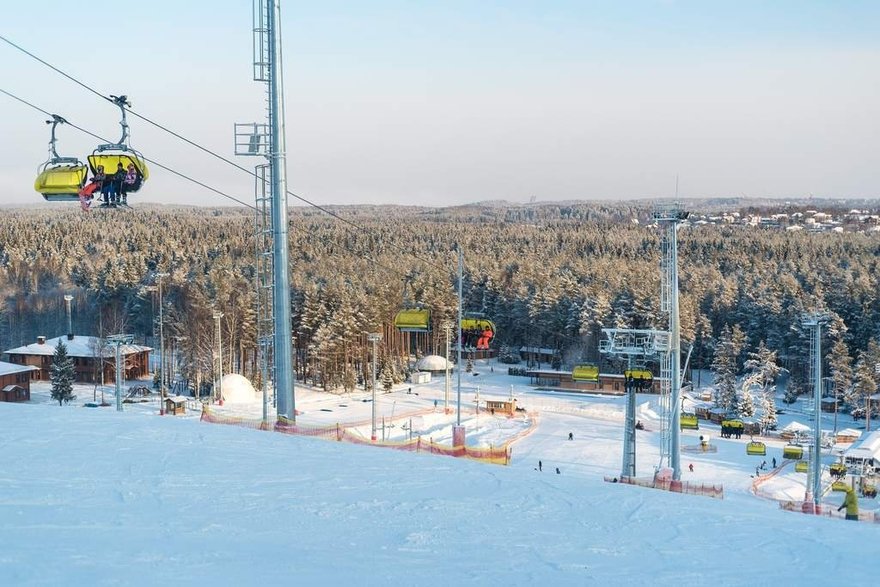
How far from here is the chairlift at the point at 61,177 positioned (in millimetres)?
10844

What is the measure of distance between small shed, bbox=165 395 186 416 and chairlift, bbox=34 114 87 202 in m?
21.5

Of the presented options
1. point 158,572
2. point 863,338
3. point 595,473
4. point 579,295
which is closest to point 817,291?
point 863,338

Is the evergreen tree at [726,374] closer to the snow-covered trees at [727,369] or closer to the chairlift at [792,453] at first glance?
the snow-covered trees at [727,369]

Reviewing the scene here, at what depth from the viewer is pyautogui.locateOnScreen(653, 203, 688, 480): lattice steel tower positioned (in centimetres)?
1938

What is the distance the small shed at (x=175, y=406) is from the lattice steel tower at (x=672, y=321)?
18247mm

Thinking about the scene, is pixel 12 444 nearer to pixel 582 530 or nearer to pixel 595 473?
pixel 582 530

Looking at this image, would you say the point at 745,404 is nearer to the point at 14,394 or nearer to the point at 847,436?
the point at 847,436

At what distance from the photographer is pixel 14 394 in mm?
37969

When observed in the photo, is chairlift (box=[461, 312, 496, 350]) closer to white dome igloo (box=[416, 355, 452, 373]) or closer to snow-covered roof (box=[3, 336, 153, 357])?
snow-covered roof (box=[3, 336, 153, 357])

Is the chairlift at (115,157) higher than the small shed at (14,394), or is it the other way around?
the chairlift at (115,157)

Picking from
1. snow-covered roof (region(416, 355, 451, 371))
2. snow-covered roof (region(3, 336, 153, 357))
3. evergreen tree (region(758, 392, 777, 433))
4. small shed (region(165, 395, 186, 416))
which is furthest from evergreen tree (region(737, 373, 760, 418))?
snow-covered roof (region(3, 336, 153, 357))

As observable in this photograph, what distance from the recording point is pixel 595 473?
25.6 meters

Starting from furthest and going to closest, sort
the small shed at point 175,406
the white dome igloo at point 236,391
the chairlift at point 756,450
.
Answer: the white dome igloo at point 236,391 < the small shed at point 175,406 < the chairlift at point 756,450

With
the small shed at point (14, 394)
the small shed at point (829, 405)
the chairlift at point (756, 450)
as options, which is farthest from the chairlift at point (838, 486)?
the small shed at point (14, 394)
